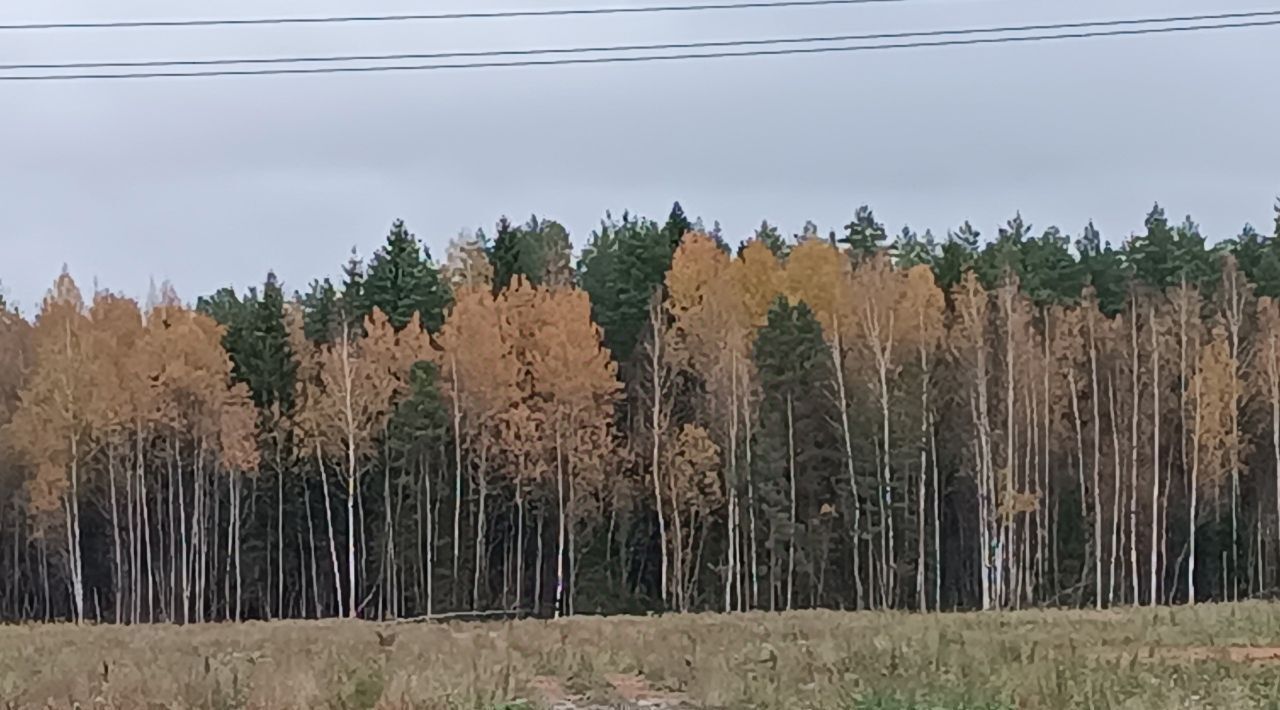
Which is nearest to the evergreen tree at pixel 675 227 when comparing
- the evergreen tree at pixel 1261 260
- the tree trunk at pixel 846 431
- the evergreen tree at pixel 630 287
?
the evergreen tree at pixel 630 287

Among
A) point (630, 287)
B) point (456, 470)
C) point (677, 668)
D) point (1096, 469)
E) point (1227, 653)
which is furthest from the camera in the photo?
point (630, 287)

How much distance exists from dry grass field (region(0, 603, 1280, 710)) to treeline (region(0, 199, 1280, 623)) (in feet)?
75.4

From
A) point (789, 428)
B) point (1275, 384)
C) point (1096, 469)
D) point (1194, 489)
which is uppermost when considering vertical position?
point (1275, 384)

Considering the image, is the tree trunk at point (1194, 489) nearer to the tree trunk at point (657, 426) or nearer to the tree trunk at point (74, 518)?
the tree trunk at point (657, 426)

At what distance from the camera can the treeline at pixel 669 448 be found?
4438cm

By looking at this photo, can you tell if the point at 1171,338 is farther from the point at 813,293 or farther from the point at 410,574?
the point at 410,574

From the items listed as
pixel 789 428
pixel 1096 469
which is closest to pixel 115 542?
pixel 789 428

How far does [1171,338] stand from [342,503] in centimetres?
2585

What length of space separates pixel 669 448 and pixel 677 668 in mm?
30170

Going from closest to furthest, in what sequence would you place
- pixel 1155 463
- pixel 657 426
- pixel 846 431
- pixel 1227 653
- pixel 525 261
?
pixel 1227 653, pixel 657 426, pixel 846 431, pixel 1155 463, pixel 525 261

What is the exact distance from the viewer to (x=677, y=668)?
590 inches

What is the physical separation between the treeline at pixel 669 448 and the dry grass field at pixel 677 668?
75.4 ft

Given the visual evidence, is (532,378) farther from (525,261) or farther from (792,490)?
(525,261)

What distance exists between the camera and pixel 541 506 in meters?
47.2
